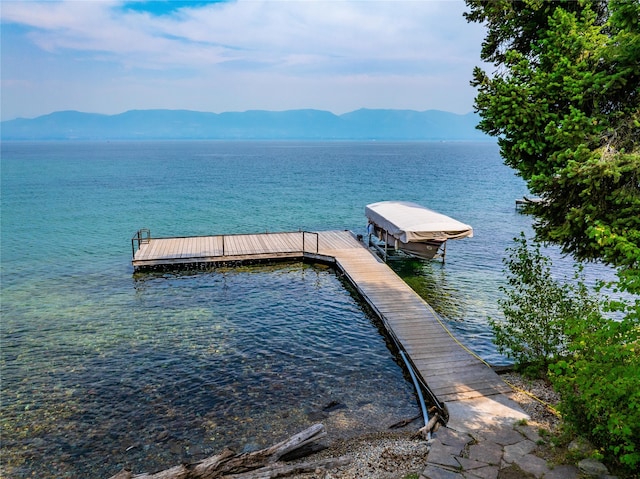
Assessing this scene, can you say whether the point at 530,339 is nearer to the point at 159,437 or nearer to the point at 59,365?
the point at 159,437

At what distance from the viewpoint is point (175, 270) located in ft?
84.1

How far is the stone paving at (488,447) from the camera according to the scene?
8.27 meters

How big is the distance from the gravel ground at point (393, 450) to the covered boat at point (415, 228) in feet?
39.2

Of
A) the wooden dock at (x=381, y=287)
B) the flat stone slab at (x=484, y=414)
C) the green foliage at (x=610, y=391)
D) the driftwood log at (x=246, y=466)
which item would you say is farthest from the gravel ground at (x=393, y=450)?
the green foliage at (x=610, y=391)

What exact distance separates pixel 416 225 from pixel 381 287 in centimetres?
489

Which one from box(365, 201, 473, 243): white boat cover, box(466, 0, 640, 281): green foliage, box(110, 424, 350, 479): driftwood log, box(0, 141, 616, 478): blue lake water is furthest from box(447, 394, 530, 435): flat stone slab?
box(365, 201, 473, 243): white boat cover

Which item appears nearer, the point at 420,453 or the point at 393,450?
the point at 420,453

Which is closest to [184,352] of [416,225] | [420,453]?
[420,453]

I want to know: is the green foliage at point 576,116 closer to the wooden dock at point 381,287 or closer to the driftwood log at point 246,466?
the wooden dock at point 381,287

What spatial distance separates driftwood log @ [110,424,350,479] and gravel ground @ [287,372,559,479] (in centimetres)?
23

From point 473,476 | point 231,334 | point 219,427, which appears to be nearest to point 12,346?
point 231,334

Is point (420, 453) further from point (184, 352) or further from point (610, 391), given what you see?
point (184, 352)

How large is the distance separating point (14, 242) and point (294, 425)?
3431 cm

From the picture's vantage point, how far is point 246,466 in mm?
9156
